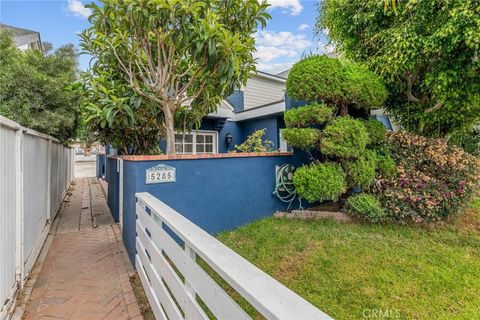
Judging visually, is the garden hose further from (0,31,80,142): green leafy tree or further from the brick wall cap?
(0,31,80,142): green leafy tree

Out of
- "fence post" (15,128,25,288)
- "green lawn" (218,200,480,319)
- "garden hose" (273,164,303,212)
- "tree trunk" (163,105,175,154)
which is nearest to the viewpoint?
"green lawn" (218,200,480,319)

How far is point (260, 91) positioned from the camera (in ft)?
39.4

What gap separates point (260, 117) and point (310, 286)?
714cm

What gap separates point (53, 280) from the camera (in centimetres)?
334

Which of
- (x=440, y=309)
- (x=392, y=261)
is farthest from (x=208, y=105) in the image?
(x=440, y=309)

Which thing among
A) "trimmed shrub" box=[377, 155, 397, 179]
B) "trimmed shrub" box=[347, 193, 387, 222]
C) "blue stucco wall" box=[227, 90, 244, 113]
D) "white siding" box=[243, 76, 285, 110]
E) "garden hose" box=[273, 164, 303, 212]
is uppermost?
"white siding" box=[243, 76, 285, 110]

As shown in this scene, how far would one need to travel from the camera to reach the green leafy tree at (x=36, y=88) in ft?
15.4

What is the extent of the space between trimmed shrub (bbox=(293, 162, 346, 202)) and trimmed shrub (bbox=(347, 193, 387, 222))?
332 mm

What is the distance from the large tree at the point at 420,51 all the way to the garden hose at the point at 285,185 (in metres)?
2.92

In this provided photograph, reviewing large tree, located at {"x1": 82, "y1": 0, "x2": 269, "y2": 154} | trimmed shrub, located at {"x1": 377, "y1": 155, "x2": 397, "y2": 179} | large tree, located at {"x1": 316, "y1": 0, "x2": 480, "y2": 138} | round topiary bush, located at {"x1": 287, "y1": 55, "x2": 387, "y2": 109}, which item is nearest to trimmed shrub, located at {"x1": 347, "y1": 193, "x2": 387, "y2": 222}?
trimmed shrub, located at {"x1": 377, "y1": 155, "x2": 397, "y2": 179}

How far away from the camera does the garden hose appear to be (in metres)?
5.42

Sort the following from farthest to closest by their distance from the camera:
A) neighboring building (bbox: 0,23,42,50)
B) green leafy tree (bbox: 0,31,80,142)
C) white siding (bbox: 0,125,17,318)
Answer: neighboring building (bbox: 0,23,42,50) < green leafy tree (bbox: 0,31,80,142) < white siding (bbox: 0,125,17,318)

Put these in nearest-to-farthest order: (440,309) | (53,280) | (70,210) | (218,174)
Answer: (440,309) → (53,280) → (218,174) → (70,210)

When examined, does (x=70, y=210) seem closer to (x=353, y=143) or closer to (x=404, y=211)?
(x=353, y=143)
